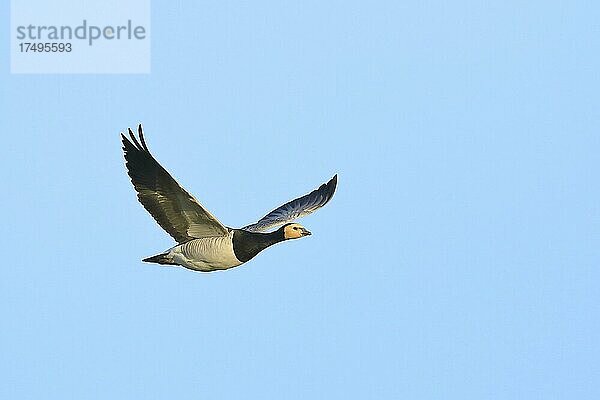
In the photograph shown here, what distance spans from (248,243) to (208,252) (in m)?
0.52

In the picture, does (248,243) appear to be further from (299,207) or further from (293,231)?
(299,207)

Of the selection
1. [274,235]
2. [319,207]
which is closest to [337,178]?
[319,207]

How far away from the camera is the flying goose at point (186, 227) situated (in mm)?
15281

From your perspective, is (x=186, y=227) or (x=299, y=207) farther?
(x=299, y=207)

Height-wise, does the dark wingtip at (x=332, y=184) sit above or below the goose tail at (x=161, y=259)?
above

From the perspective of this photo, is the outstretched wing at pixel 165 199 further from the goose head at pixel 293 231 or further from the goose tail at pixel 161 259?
the goose head at pixel 293 231

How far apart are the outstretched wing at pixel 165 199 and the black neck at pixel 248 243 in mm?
190

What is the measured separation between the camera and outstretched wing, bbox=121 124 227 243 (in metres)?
15.2

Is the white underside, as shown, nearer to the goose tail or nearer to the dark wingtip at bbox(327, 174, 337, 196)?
the goose tail

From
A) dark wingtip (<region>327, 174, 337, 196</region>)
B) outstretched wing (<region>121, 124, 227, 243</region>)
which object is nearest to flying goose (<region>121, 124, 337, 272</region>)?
outstretched wing (<region>121, 124, 227, 243</region>)

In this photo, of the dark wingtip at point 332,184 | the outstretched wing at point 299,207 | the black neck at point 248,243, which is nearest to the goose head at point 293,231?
the black neck at point 248,243

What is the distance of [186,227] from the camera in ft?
52.5

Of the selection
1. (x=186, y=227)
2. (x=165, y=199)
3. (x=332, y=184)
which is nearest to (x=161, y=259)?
(x=186, y=227)

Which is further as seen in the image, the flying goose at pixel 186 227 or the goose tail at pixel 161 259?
the goose tail at pixel 161 259
